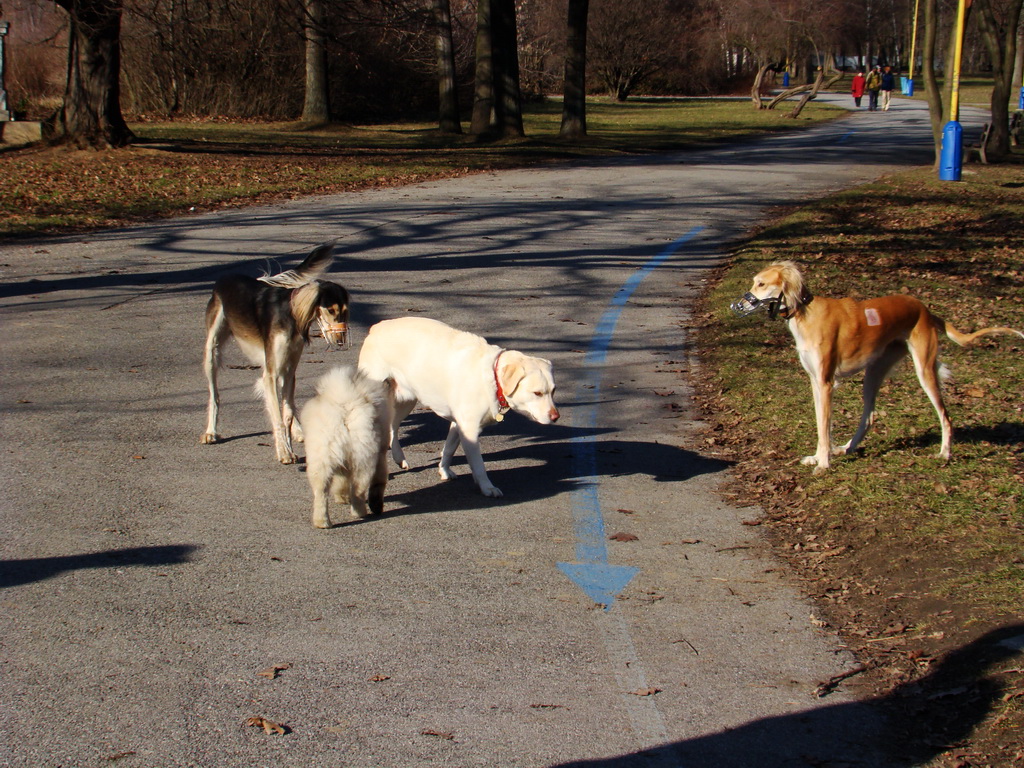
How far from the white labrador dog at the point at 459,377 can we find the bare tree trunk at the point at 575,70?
89.1 ft

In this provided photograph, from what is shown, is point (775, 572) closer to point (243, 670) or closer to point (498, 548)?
point (498, 548)

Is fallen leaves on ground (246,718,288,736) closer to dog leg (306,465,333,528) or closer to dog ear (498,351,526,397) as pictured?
dog leg (306,465,333,528)

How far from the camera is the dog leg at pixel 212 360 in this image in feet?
23.8

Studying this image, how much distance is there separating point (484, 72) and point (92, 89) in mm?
12796

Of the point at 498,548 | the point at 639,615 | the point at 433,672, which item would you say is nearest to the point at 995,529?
the point at 639,615

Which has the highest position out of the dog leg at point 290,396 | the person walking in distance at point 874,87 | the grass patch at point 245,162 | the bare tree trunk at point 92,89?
the person walking in distance at point 874,87

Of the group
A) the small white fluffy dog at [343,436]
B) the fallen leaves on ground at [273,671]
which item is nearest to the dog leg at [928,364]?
the small white fluffy dog at [343,436]

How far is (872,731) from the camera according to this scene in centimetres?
391

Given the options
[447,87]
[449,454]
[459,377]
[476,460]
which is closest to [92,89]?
[447,87]

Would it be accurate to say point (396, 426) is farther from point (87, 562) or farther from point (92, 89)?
point (92, 89)

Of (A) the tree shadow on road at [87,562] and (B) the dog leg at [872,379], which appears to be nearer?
(A) the tree shadow on road at [87,562]

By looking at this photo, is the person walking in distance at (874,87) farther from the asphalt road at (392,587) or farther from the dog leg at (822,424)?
the dog leg at (822,424)

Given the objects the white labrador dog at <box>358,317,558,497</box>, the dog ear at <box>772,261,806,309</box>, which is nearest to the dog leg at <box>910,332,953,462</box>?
the dog ear at <box>772,261,806,309</box>

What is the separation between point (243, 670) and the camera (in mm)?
4168
